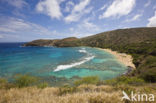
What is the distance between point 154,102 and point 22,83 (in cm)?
832

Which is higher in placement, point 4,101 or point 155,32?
point 155,32

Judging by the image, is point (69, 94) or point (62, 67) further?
point (62, 67)

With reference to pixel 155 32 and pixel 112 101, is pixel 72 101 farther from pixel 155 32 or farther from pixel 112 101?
pixel 155 32

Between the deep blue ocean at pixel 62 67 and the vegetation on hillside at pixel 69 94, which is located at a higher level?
the vegetation on hillside at pixel 69 94

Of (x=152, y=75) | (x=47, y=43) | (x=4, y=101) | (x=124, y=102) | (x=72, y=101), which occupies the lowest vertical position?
(x=152, y=75)

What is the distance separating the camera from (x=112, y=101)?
1906 mm

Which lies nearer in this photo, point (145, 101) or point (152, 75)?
point (145, 101)

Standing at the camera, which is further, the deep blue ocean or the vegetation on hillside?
the deep blue ocean

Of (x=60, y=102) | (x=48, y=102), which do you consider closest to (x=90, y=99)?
(x=60, y=102)

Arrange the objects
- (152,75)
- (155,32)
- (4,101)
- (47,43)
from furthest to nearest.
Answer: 1. (47,43)
2. (155,32)
3. (152,75)
4. (4,101)

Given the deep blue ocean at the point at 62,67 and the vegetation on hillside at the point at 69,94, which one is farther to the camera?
the deep blue ocean at the point at 62,67

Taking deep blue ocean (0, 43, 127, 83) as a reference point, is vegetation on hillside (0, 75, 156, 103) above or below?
above

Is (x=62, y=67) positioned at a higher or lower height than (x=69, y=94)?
lower

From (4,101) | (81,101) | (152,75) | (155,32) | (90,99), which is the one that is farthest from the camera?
(155,32)
